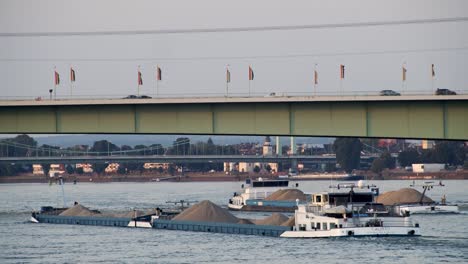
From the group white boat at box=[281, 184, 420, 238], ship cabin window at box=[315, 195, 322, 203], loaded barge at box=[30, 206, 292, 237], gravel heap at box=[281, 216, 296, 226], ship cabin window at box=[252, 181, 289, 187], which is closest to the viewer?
white boat at box=[281, 184, 420, 238]

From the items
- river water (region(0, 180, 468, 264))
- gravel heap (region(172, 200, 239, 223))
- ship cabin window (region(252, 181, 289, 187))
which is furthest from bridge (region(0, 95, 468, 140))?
ship cabin window (region(252, 181, 289, 187))

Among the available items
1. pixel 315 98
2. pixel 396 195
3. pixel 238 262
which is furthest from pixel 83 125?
pixel 396 195

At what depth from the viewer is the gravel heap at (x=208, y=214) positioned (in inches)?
4805

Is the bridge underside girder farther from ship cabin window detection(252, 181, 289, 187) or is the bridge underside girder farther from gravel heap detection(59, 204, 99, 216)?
ship cabin window detection(252, 181, 289, 187)

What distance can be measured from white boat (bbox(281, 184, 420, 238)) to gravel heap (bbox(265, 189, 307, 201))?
48652 millimetres

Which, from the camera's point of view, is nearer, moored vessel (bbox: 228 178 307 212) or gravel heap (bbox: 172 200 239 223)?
gravel heap (bbox: 172 200 239 223)

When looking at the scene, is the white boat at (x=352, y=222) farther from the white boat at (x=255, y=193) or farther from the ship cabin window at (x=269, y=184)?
the ship cabin window at (x=269, y=184)

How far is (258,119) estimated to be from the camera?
357ft

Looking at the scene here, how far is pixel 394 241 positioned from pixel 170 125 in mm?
22409

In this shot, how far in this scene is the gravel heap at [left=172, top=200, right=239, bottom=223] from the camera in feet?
400

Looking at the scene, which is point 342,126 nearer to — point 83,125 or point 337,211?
point 337,211

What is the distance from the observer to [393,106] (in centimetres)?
10406

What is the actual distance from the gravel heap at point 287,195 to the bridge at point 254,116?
165 feet

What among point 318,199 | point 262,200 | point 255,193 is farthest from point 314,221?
point 255,193
